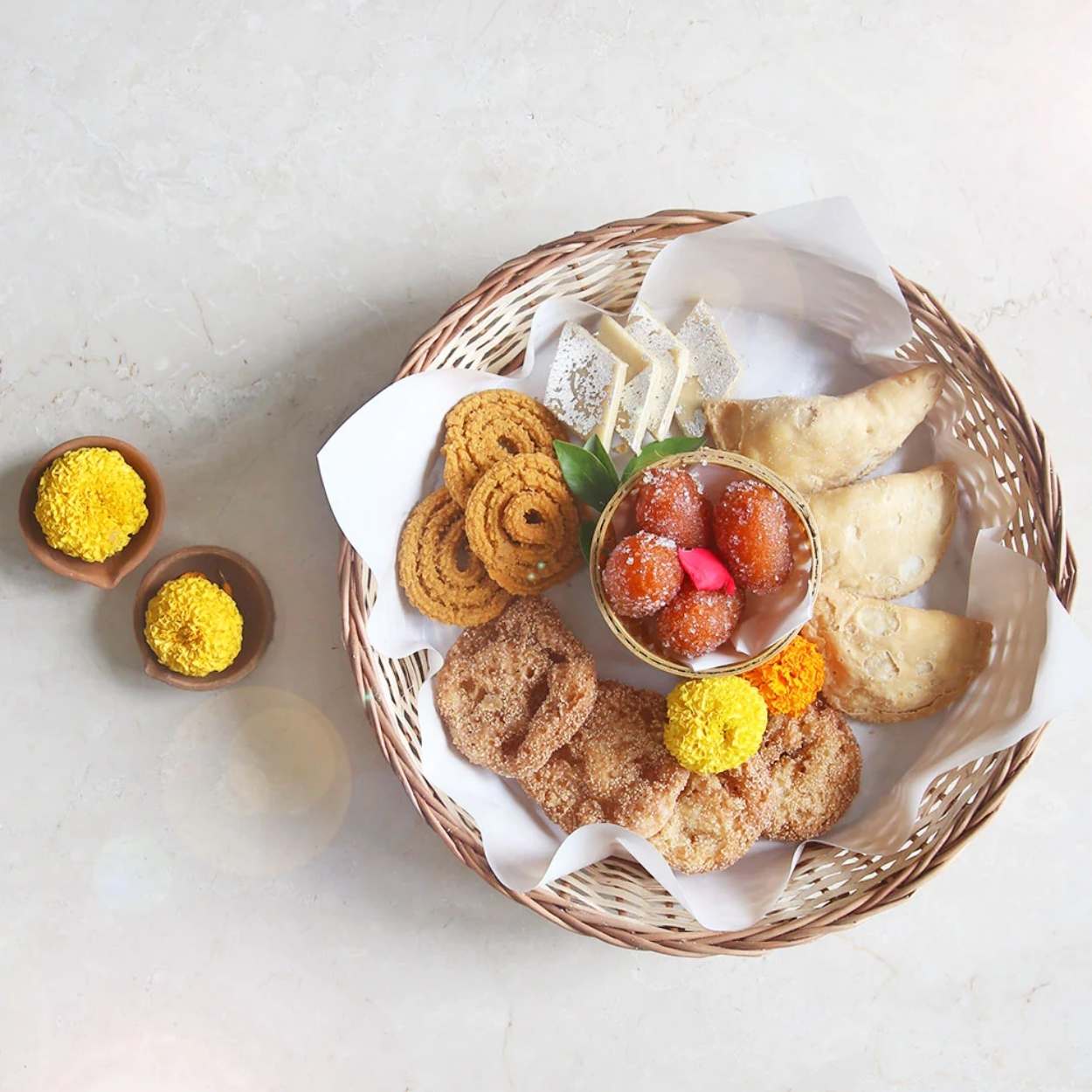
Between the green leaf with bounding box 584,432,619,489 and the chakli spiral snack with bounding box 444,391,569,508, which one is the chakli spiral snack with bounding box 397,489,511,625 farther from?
the green leaf with bounding box 584,432,619,489

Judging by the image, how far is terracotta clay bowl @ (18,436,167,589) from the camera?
182 cm

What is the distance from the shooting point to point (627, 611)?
60.1 inches

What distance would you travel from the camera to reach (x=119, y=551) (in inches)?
72.2

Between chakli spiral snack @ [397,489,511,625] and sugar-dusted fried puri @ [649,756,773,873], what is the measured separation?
1.57ft

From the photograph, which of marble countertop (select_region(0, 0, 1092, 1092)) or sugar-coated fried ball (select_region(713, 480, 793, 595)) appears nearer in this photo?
sugar-coated fried ball (select_region(713, 480, 793, 595))

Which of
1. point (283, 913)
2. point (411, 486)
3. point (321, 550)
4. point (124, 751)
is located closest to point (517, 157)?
point (411, 486)

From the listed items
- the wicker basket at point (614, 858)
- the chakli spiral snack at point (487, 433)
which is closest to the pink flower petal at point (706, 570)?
the chakli spiral snack at point (487, 433)

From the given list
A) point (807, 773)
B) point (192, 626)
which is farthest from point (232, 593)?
→ point (807, 773)

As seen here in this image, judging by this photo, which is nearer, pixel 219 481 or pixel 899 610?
pixel 899 610

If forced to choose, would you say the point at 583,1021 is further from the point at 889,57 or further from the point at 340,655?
the point at 889,57

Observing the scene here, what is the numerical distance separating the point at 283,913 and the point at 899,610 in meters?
1.29

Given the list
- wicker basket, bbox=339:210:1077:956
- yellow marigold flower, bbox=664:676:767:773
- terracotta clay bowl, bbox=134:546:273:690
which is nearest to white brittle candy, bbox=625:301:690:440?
wicker basket, bbox=339:210:1077:956

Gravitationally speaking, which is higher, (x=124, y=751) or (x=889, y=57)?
(x=889, y=57)

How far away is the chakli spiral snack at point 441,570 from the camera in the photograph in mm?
1730
